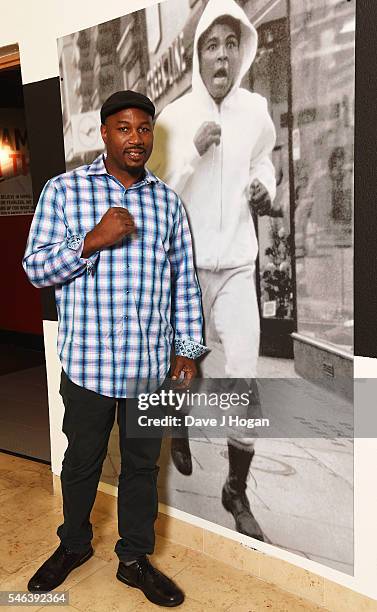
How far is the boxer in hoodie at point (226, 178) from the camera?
174 centimetres

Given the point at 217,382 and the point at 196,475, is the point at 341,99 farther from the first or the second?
the point at 196,475

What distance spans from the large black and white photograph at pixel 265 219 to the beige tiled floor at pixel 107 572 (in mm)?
158

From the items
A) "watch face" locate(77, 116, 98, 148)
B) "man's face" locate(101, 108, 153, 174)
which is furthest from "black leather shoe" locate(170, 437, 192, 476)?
"watch face" locate(77, 116, 98, 148)

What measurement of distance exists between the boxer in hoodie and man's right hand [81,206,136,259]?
33 cm

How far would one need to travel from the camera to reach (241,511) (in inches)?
77.8

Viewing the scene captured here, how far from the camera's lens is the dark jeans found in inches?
73.2

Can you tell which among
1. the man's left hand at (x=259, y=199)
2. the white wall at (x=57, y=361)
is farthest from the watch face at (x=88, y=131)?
the man's left hand at (x=259, y=199)

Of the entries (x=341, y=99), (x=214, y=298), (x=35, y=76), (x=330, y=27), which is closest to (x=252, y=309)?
(x=214, y=298)

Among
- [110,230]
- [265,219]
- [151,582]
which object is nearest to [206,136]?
[265,219]

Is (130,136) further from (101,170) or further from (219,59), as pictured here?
(219,59)

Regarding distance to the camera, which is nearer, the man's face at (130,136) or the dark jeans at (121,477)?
the man's face at (130,136)

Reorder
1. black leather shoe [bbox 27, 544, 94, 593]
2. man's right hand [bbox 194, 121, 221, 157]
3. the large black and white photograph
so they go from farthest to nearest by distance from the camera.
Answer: black leather shoe [bbox 27, 544, 94, 593]
man's right hand [bbox 194, 121, 221, 157]
the large black and white photograph

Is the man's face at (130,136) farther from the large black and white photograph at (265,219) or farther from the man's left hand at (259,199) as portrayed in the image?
the man's left hand at (259,199)

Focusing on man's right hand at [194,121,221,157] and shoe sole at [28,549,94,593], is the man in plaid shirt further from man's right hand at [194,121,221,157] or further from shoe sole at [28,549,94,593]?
man's right hand at [194,121,221,157]
